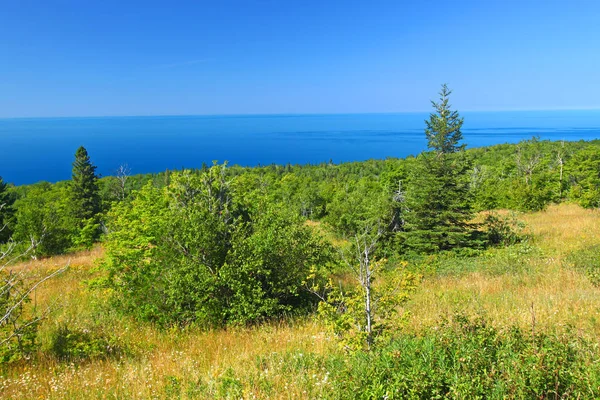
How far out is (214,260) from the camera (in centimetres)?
838

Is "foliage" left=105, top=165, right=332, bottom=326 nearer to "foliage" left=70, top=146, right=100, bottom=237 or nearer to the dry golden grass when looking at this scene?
the dry golden grass

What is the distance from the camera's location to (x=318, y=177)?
104375 millimetres

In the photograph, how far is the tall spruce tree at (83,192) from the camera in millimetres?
44656

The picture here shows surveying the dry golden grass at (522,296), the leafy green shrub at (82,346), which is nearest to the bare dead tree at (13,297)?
the leafy green shrub at (82,346)

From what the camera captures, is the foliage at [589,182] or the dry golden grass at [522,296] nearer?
the dry golden grass at [522,296]

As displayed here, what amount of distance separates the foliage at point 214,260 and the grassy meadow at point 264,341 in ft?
1.83

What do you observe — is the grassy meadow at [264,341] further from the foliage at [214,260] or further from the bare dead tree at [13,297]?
the foliage at [214,260]

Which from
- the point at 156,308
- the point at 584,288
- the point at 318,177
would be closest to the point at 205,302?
the point at 156,308

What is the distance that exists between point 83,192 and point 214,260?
45.9m

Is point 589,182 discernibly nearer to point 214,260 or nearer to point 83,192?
point 214,260

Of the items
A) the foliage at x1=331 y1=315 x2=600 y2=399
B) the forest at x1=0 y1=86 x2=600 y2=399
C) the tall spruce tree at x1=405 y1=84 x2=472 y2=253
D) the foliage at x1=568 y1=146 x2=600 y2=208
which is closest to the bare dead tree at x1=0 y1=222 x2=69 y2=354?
the forest at x1=0 y1=86 x2=600 y2=399

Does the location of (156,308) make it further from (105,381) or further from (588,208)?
(588,208)

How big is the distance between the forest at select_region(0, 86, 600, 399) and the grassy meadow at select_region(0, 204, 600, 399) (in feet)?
0.14

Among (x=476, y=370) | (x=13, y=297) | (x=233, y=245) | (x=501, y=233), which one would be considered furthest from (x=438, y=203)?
(x=13, y=297)
